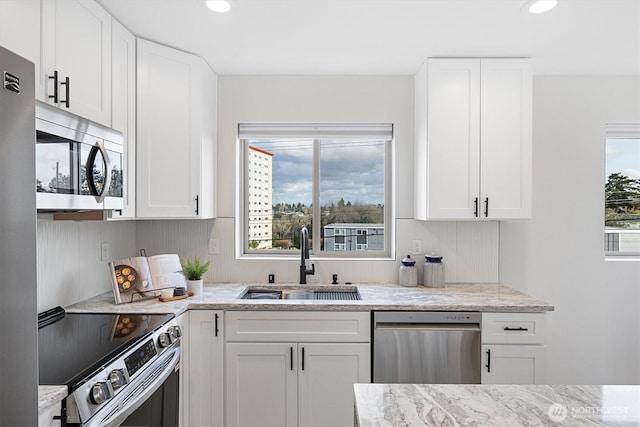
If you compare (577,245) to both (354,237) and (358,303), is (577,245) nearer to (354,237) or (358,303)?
(354,237)

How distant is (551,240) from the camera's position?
2.87 metres

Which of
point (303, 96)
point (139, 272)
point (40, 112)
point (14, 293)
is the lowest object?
point (139, 272)

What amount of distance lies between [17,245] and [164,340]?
1.19 m

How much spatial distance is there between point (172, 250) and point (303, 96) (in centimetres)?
147

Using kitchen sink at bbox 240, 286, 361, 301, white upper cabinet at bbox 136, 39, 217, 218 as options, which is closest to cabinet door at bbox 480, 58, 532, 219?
kitchen sink at bbox 240, 286, 361, 301

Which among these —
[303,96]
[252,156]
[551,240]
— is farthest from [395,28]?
[551,240]

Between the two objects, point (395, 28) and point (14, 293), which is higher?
point (395, 28)

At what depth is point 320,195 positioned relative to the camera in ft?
10.0

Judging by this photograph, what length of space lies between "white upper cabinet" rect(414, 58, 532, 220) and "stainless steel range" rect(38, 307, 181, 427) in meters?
1.78

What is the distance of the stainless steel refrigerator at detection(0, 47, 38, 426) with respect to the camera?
721 mm

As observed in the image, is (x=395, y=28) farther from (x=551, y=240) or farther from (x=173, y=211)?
(x=551, y=240)

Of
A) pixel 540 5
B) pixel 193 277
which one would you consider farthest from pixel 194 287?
pixel 540 5

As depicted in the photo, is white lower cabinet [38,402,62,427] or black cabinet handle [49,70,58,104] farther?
Answer: black cabinet handle [49,70,58,104]

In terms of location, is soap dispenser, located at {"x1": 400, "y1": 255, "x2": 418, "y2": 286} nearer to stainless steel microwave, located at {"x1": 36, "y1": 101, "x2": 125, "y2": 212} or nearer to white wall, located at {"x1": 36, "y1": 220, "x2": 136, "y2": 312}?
stainless steel microwave, located at {"x1": 36, "y1": 101, "x2": 125, "y2": 212}
